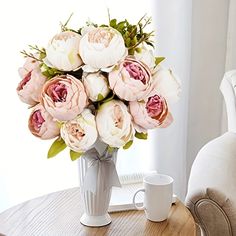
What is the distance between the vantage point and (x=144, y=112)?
3.51ft

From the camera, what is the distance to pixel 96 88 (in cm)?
104

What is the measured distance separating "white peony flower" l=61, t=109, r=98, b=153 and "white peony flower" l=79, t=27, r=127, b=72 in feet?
0.38

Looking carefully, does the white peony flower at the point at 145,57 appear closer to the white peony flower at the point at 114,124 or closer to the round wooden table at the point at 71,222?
the white peony flower at the point at 114,124

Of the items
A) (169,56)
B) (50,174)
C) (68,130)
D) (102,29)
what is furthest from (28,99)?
(169,56)

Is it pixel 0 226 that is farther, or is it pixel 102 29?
pixel 0 226

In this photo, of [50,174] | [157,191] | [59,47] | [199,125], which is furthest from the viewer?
[199,125]

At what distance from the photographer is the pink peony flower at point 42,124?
107cm

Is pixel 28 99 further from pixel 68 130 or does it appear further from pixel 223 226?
pixel 223 226

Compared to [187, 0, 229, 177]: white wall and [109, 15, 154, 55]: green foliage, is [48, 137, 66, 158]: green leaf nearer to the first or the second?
[109, 15, 154, 55]: green foliage

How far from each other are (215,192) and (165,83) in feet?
1.27

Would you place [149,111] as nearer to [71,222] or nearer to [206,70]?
[71,222]

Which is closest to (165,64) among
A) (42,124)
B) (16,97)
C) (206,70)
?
(206,70)

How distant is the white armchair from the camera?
130 centimetres

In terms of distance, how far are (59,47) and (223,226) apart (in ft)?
2.23
